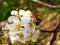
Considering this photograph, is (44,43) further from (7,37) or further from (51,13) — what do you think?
(7,37)

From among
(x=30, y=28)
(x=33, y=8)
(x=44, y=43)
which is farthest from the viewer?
(x=33, y=8)

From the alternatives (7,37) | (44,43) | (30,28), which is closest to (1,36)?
(7,37)

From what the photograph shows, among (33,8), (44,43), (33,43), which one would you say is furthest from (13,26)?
(33,8)

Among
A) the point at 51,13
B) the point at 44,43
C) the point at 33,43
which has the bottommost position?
the point at 44,43

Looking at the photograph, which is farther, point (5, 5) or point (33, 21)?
point (5, 5)

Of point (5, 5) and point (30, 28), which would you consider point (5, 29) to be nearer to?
point (30, 28)

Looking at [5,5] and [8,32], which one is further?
[5,5]

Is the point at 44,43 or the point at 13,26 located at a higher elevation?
the point at 13,26

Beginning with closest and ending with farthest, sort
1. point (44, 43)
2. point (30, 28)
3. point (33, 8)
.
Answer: point (30, 28)
point (44, 43)
point (33, 8)

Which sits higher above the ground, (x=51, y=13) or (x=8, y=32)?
(x=8, y=32)
